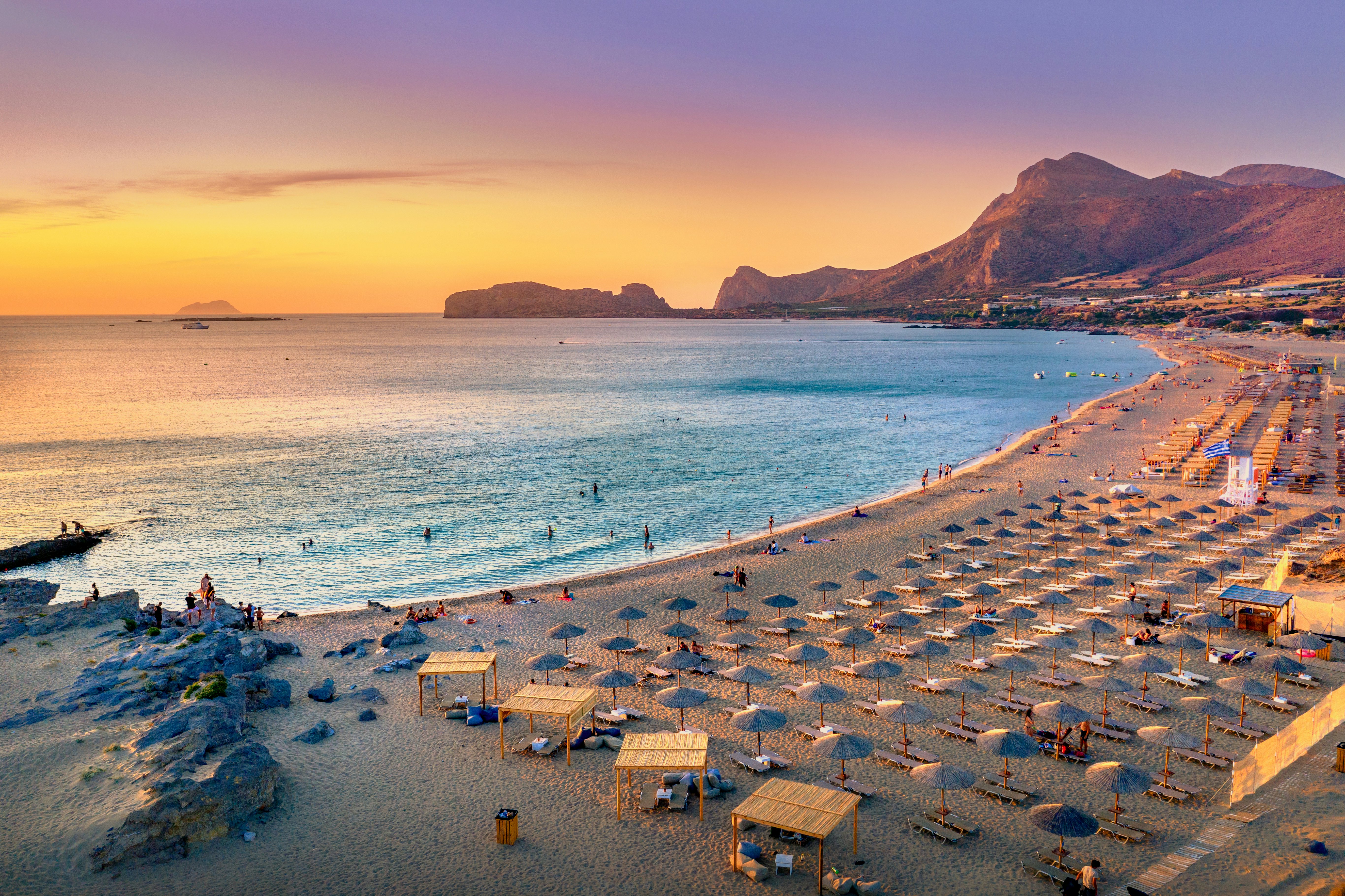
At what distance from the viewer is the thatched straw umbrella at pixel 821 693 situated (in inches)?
679

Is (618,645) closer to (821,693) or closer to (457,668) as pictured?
(457,668)

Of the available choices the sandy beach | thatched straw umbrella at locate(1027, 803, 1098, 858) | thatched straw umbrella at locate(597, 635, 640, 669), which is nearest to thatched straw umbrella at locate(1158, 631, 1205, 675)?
the sandy beach

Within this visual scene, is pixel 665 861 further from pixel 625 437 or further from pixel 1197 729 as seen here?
pixel 625 437

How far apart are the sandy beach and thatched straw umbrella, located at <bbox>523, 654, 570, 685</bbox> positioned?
0.75 metres

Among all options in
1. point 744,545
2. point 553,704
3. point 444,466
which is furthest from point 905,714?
point 444,466

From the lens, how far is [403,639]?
24625mm

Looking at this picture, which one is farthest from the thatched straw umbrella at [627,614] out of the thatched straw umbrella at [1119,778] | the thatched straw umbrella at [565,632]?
the thatched straw umbrella at [1119,778]

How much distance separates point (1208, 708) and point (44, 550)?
4717 centimetres

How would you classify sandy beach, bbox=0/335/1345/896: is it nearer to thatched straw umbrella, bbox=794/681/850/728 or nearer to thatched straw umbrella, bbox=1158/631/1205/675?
thatched straw umbrella, bbox=1158/631/1205/675

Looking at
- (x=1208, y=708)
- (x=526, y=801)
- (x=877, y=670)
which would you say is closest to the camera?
(x=526, y=801)

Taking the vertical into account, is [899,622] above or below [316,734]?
above

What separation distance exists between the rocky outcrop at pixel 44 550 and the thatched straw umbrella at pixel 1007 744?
1688 inches

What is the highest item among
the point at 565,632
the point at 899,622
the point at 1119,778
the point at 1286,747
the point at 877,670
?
the point at 1119,778

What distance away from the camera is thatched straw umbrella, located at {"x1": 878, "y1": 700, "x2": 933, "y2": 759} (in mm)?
16266
